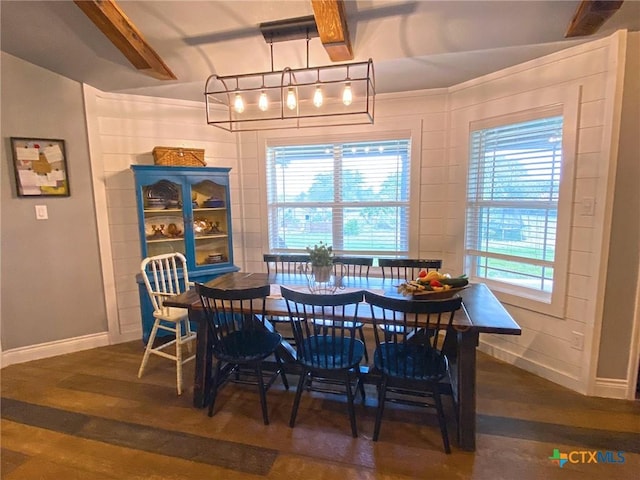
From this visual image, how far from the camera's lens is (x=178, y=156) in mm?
3299

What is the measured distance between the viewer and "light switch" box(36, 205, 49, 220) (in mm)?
2947

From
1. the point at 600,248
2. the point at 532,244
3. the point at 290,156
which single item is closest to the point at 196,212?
the point at 290,156

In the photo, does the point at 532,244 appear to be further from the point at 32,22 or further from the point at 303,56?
the point at 32,22

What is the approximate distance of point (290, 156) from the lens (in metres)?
3.78

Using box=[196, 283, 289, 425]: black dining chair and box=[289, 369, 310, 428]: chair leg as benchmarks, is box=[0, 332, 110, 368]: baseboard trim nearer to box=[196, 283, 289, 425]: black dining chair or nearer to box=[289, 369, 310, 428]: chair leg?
box=[196, 283, 289, 425]: black dining chair

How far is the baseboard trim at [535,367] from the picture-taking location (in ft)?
8.13

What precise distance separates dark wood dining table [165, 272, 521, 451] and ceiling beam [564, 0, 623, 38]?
5.66 ft

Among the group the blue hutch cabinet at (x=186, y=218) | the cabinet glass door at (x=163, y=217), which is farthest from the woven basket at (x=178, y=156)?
the cabinet glass door at (x=163, y=217)

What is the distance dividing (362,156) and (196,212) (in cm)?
185

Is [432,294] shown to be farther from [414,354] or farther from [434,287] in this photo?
[414,354]

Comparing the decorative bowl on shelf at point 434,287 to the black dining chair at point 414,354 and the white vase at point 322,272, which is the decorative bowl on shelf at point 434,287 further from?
the white vase at point 322,272

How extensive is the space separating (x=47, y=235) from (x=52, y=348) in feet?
3.39

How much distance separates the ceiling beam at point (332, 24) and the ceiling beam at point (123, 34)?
4.04 ft

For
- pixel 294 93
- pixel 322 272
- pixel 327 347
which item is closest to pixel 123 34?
pixel 294 93
